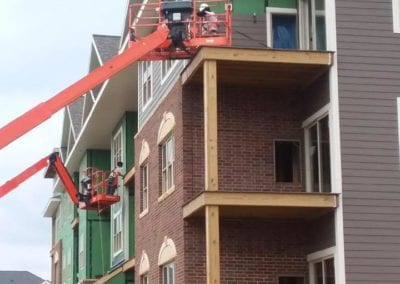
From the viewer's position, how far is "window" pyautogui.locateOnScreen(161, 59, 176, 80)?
Answer: 27.7 metres

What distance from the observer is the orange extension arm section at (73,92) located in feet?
83.1

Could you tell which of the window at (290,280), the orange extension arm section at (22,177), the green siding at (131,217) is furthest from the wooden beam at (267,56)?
the orange extension arm section at (22,177)

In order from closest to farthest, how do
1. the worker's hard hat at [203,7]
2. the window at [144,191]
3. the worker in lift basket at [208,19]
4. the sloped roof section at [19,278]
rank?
1. the worker's hard hat at [203,7]
2. the worker in lift basket at [208,19]
3. the window at [144,191]
4. the sloped roof section at [19,278]

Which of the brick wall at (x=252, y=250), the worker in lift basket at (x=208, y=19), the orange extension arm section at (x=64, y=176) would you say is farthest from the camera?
the orange extension arm section at (x=64, y=176)

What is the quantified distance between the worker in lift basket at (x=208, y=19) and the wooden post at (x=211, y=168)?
2352 mm

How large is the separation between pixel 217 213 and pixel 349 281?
327 centimetres

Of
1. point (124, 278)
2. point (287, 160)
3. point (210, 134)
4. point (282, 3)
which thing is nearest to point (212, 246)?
point (210, 134)

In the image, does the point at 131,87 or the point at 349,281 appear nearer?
the point at 349,281

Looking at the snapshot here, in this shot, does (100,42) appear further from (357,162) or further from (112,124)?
(357,162)

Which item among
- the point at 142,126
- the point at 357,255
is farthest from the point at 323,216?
the point at 142,126

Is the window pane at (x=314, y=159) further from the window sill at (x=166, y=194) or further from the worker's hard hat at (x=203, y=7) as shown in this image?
the worker's hard hat at (x=203, y=7)

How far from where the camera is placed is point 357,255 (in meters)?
22.0

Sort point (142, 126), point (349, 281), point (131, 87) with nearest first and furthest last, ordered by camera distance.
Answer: point (349, 281)
point (142, 126)
point (131, 87)

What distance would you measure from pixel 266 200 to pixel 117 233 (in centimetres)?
1851
